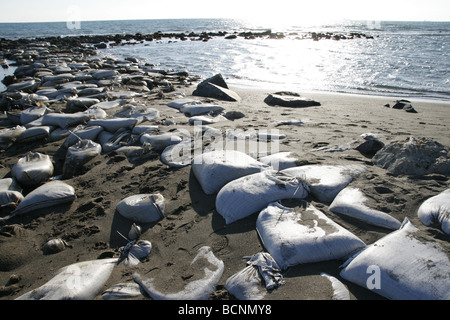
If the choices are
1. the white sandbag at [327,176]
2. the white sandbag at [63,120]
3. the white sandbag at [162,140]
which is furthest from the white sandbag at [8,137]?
the white sandbag at [327,176]

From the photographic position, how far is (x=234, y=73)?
385 inches

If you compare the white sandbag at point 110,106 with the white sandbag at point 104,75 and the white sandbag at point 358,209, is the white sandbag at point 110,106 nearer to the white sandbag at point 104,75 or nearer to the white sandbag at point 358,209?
the white sandbag at point 104,75

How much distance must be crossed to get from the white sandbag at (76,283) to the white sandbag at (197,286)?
8.0 inches

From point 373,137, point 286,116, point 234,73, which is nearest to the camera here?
point 373,137

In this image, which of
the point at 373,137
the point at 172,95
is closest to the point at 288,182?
the point at 373,137

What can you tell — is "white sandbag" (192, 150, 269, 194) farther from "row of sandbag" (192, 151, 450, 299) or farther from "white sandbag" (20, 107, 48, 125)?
"white sandbag" (20, 107, 48, 125)

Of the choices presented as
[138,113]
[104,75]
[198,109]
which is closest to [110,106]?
[138,113]

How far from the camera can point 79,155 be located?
3244 millimetres

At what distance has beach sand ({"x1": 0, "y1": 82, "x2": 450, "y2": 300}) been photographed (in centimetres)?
172

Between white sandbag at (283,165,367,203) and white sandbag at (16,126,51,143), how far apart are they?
3265 mm

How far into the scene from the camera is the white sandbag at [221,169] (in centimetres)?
253

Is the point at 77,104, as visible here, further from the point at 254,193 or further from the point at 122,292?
the point at 122,292
